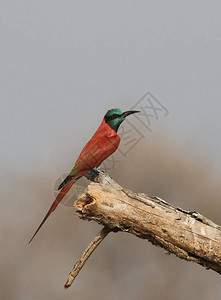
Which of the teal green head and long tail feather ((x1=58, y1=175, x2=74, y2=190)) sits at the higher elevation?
the teal green head

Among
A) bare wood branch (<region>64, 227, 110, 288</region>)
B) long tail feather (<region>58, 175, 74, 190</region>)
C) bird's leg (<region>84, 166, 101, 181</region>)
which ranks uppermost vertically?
bird's leg (<region>84, 166, 101, 181</region>)

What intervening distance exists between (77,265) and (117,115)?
136cm

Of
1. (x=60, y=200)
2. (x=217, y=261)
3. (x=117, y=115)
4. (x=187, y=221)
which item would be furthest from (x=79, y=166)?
(x=217, y=261)

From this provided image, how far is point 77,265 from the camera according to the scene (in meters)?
2.26

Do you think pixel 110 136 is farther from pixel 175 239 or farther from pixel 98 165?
pixel 175 239

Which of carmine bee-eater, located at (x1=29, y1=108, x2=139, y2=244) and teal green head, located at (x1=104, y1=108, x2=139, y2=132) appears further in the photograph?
teal green head, located at (x1=104, y1=108, x2=139, y2=132)

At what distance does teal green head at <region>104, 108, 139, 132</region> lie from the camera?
3.16 meters

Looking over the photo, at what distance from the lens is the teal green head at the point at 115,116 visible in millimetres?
3164

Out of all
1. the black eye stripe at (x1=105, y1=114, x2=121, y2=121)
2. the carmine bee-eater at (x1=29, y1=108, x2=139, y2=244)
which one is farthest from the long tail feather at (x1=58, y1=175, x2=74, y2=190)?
the black eye stripe at (x1=105, y1=114, x2=121, y2=121)

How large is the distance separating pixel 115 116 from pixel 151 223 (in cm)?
116

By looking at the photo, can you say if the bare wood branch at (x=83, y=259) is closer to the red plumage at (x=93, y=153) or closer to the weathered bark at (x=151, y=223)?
the weathered bark at (x=151, y=223)

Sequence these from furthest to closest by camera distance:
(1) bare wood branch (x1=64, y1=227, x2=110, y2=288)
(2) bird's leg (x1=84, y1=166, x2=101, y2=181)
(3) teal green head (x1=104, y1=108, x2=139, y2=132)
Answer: (3) teal green head (x1=104, y1=108, x2=139, y2=132) < (2) bird's leg (x1=84, y1=166, x2=101, y2=181) < (1) bare wood branch (x1=64, y1=227, x2=110, y2=288)

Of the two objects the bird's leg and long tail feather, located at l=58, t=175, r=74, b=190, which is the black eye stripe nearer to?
the bird's leg

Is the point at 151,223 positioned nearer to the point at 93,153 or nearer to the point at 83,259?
the point at 83,259
